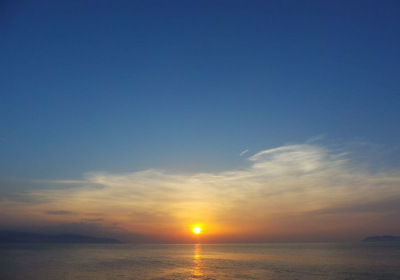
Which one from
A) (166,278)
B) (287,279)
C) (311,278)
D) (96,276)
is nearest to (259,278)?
(287,279)

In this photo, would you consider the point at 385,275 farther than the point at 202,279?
Yes

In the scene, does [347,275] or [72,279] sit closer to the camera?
[72,279]

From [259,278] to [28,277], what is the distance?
4440 centimetres

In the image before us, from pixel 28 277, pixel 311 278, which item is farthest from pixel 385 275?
pixel 28 277

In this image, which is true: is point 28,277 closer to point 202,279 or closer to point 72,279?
point 72,279

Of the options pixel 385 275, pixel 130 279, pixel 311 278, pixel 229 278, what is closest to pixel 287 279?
pixel 311 278

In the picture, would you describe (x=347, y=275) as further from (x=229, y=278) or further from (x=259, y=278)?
(x=229, y=278)

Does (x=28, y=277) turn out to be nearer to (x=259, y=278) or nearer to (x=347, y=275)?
(x=259, y=278)

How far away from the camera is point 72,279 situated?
58375mm

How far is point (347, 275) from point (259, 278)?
18898 mm

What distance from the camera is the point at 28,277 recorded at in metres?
60.2

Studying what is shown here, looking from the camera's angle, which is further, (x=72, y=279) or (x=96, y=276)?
(x=96, y=276)

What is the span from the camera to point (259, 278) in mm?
61438

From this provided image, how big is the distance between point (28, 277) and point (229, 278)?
127 feet
